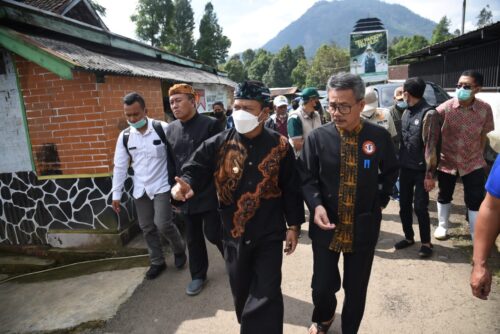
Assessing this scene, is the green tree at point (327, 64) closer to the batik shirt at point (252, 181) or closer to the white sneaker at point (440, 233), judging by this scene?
the white sneaker at point (440, 233)

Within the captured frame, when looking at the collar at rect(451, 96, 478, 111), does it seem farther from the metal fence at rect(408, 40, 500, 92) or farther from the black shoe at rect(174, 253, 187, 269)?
the metal fence at rect(408, 40, 500, 92)

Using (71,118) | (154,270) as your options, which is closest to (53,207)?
(71,118)

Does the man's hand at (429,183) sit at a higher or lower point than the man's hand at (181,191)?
lower

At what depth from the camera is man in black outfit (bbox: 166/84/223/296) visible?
3.37 meters

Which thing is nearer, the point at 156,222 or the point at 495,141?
the point at 156,222

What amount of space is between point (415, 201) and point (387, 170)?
72.7 inches

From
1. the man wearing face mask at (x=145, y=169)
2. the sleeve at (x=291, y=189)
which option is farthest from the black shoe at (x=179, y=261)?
the sleeve at (x=291, y=189)

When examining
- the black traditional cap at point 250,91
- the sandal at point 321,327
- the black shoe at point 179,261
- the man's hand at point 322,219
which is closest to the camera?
the man's hand at point 322,219

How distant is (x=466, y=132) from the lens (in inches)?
154

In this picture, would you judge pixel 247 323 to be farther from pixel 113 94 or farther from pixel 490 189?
pixel 113 94

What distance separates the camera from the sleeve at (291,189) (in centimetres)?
250

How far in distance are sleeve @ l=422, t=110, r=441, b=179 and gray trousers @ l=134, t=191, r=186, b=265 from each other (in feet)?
9.66

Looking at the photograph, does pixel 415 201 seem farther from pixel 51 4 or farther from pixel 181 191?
pixel 51 4

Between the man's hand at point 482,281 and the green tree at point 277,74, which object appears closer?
the man's hand at point 482,281
